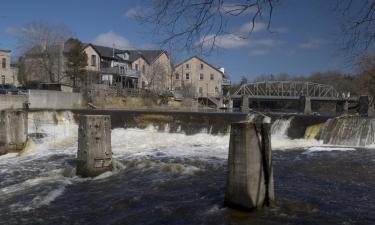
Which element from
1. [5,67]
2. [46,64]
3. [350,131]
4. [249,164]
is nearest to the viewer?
[249,164]

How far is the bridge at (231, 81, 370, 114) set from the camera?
257ft

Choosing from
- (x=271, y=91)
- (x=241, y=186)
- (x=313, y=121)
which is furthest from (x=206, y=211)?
(x=271, y=91)

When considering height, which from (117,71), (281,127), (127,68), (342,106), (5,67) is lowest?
(281,127)

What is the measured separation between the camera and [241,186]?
8.49 meters

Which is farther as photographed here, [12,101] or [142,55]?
[142,55]

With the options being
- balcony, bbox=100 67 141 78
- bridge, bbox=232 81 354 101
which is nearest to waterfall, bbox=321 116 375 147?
balcony, bbox=100 67 141 78

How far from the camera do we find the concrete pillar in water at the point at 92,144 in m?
13.2

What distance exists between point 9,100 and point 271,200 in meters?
30.5

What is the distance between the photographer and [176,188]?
37.0ft

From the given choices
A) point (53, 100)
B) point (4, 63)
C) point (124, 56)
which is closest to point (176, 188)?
point (53, 100)

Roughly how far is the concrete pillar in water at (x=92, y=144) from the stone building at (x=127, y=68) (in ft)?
172

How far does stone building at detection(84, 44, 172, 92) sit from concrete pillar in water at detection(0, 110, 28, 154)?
45495mm

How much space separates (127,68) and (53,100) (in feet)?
110

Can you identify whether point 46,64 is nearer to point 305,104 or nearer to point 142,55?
point 142,55
